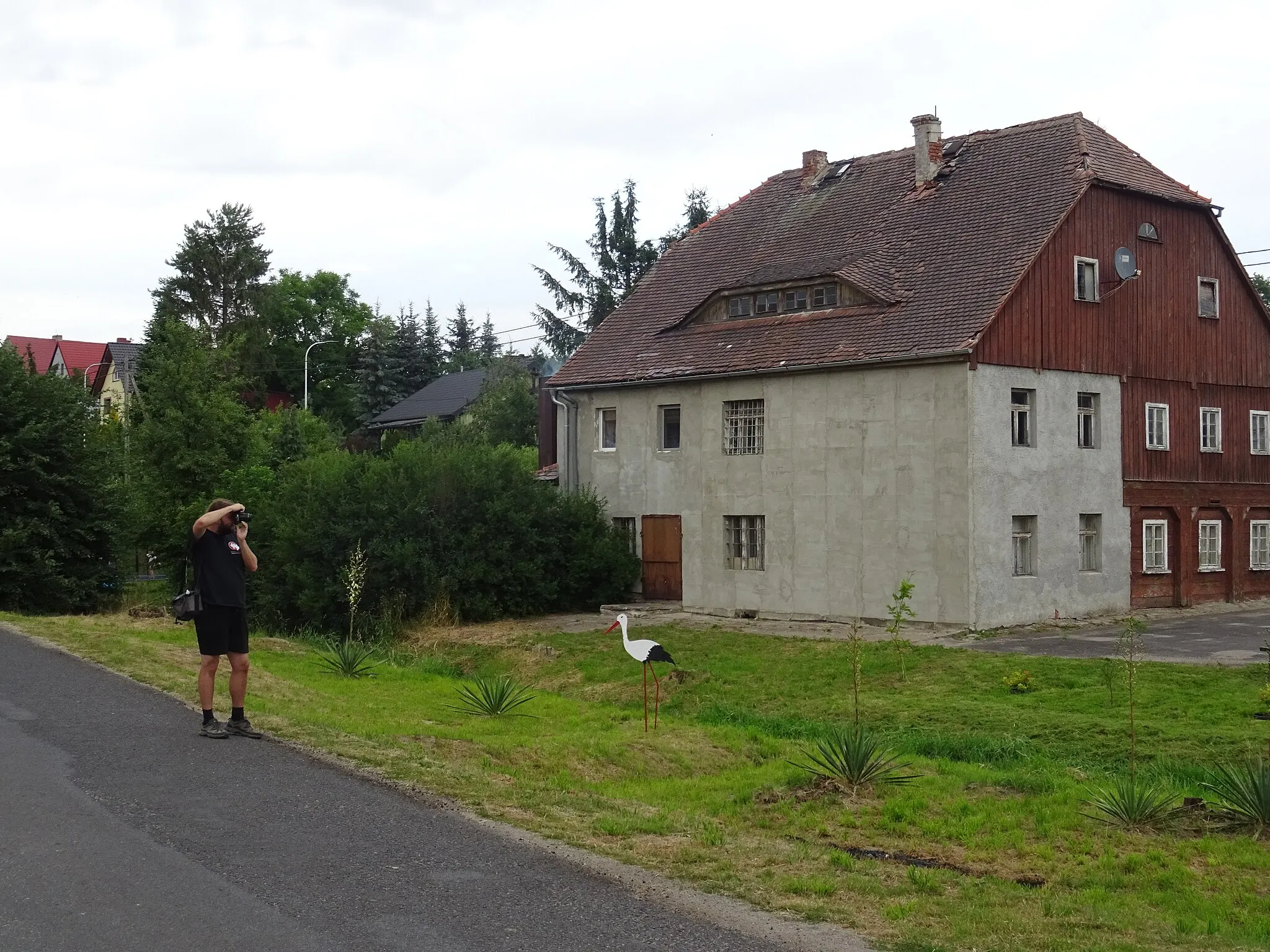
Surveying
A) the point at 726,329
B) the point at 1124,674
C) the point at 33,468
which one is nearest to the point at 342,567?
the point at 33,468

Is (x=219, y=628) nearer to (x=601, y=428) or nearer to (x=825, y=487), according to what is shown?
(x=825, y=487)

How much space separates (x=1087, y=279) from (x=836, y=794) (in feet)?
62.8

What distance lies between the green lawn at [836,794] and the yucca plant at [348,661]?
0.24 m

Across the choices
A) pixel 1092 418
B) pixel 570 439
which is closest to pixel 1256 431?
pixel 1092 418

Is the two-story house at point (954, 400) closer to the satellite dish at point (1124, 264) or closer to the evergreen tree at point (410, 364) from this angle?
the satellite dish at point (1124, 264)

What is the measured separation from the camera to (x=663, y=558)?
31.4m

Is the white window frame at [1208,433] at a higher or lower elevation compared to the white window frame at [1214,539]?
higher

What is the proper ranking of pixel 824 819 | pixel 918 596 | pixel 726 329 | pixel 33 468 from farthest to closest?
pixel 726 329, pixel 33 468, pixel 918 596, pixel 824 819

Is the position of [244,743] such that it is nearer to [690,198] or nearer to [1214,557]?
[1214,557]

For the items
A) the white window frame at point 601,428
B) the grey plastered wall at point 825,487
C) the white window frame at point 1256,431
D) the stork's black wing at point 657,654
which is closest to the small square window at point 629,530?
the grey plastered wall at point 825,487

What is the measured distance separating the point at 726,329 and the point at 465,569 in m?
8.08

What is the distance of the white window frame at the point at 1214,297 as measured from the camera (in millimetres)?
29969

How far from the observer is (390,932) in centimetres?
634

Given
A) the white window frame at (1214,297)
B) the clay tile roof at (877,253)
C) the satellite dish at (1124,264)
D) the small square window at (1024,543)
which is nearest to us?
the small square window at (1024,543)
